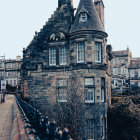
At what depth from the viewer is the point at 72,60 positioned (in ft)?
61.3

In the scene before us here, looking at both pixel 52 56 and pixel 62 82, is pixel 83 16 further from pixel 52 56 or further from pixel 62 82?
pixel 62 82

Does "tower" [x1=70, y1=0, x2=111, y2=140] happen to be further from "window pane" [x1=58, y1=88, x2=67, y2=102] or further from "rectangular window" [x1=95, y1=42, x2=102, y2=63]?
"window pane" [x1=58, y1=88, x2=67, y2=102]

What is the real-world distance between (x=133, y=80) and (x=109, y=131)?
39.5 m

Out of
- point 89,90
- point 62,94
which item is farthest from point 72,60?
point 62,94

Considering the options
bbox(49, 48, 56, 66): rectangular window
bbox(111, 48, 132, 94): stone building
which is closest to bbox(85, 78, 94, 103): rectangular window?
bbox(49, 48, 56, 66): rectangular window

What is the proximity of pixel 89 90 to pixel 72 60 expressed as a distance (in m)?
3.36

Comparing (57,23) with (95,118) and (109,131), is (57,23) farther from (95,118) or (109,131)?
(109,131)

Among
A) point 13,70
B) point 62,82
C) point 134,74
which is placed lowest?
point 62,82

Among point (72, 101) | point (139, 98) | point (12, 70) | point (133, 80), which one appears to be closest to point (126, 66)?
point (133, 80)

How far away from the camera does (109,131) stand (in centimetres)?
2028

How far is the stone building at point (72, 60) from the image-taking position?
706 inches

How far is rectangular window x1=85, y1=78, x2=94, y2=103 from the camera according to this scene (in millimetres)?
17984

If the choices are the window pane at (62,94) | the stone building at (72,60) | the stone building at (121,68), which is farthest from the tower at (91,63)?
the stone building at (121,68)

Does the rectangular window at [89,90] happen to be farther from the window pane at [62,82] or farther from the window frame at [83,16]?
the window frame at [83,16]
